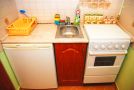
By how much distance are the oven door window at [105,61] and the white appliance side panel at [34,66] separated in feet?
1.97

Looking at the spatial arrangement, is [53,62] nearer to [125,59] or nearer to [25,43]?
[25,43]

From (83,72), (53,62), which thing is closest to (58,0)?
(53,62)

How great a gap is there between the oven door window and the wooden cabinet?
0.19 m

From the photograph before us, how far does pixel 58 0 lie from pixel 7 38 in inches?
34.8

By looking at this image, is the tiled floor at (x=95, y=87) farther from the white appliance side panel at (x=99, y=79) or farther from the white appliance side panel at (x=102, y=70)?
the white appliance side panel at (x=102, y=70)

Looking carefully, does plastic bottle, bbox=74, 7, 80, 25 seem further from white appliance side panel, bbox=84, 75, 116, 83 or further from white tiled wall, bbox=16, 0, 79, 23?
white appliance side panel, bbox=84, 75, 116, 83

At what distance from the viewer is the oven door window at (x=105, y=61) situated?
1375 millimetres

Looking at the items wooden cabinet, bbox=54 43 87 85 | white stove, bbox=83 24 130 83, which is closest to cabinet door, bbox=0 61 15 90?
→ wooden cabinet, bbox=54 43 87 85

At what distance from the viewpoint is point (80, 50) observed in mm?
1326

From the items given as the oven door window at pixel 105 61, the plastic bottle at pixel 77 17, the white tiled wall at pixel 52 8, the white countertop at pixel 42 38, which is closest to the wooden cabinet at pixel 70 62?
the white countertop at pixel 42 38

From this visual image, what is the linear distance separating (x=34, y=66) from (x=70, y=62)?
1.62ft

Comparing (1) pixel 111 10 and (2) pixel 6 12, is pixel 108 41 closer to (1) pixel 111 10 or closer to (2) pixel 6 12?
(1) pixel 111 10

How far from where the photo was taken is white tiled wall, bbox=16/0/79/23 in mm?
1540

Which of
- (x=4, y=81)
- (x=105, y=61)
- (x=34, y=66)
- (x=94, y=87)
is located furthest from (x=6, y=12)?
(x=94, y=87)
